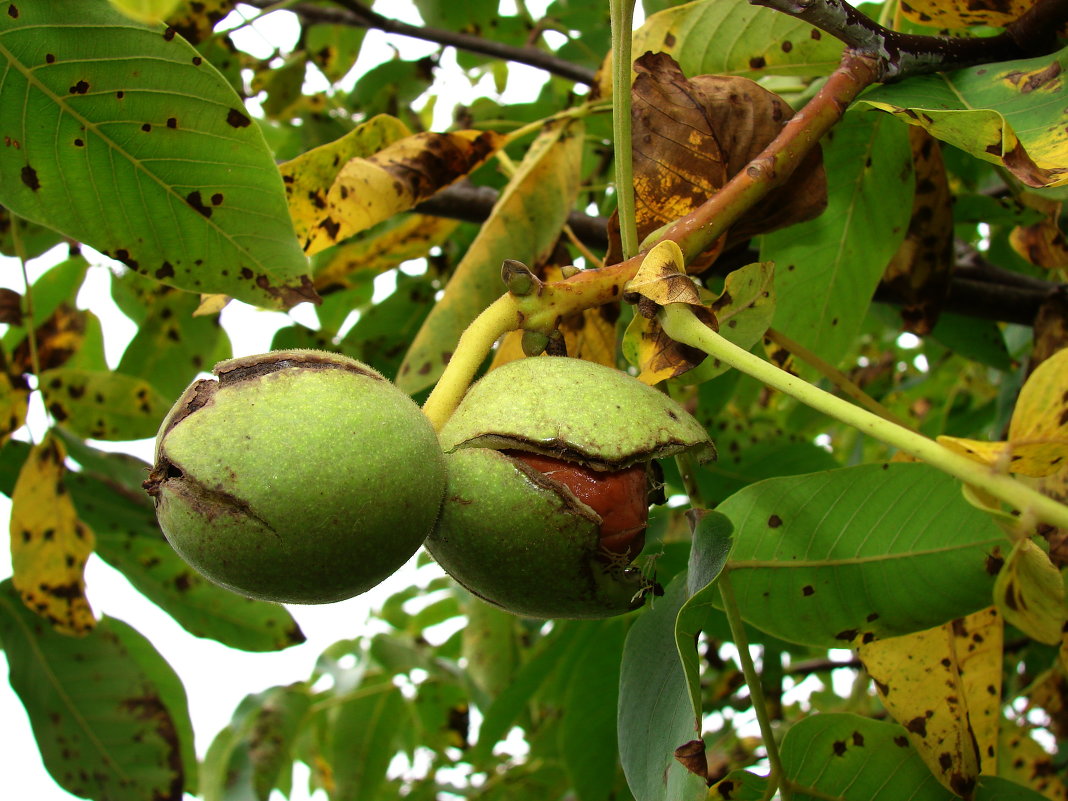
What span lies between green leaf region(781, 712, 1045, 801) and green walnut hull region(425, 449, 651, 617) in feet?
1.47

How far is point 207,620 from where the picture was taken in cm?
223

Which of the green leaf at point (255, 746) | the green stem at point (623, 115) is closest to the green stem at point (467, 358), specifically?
the green stem at point (623, 115)

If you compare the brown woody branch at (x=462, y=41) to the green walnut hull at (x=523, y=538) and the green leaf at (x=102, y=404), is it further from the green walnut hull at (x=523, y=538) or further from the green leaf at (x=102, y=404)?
the green walnut hull at (x=523, y=538)

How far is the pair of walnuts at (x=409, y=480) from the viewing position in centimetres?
100

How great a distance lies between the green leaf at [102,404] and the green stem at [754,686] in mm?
1392

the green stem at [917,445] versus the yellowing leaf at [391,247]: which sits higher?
the yellowing leaf at [391,247]

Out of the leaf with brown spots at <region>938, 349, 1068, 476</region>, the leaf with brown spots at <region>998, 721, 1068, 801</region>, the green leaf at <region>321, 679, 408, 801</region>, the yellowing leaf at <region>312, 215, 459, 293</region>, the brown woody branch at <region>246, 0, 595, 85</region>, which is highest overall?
the brown woody branch at <region>246, 0, 595, 85</region>

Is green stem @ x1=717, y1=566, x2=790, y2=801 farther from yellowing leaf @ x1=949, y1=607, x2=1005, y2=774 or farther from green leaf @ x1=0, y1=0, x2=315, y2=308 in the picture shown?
green leaf @ x1=0, y1=0, x2=315, y2=308

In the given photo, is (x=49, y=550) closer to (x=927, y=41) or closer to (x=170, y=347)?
(x=170, y=347)

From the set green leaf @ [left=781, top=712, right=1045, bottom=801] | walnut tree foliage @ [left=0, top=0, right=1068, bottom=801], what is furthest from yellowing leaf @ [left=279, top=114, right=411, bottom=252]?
green leaf @ [left=781, top=712, right=1045, bottom=801]

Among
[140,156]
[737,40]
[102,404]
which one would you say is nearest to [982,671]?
[737,40]

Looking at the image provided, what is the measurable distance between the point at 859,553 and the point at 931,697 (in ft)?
0.76

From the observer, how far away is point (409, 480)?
1.02 meters

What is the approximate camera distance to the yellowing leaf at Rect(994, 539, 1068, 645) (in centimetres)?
94
